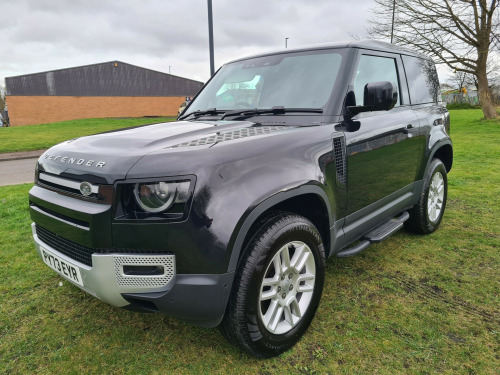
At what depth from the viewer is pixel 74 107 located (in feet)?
137

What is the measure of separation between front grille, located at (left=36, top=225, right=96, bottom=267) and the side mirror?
2.02m

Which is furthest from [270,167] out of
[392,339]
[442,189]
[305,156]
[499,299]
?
[442,189]

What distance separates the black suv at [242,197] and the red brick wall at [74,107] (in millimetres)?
43371

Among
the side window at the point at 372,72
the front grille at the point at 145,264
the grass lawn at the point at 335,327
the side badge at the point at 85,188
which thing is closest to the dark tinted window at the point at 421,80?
the side window at the point at 372,72

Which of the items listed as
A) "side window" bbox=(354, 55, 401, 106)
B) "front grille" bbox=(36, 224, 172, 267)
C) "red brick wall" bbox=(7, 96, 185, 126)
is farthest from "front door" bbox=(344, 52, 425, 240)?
"red brick wall" bbox=(7, 96, 185, 126)

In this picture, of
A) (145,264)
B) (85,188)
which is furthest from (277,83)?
(145,264)

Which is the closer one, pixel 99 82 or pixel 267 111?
pixel 267 111

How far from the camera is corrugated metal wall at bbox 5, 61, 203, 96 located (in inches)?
1597

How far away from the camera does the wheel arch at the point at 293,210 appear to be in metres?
1.95

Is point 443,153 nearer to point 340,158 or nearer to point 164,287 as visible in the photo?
point 340,158

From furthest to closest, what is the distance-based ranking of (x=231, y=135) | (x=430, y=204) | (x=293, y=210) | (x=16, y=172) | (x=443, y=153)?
(x=16, y=172) < (x=443, y=153) < (x=430, y=204) < (x=293, y=210) < (x=231, y=135)

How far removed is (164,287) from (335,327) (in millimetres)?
1310

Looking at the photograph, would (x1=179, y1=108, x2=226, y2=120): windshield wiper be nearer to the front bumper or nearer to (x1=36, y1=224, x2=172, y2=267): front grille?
(x1=36, y1=224, x2=172, y2=267): front grille

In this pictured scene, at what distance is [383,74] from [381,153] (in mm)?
822
